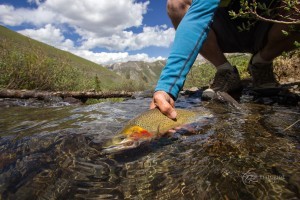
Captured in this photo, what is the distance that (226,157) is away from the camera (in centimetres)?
212

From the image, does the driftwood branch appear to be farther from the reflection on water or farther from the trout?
the trout

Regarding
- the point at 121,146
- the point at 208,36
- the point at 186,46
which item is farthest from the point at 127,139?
the point at 208,36

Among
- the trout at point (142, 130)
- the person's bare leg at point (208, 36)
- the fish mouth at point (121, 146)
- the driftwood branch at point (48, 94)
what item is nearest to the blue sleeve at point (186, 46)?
the trout at point (142, 130)

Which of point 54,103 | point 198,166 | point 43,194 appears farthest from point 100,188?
point 54,103

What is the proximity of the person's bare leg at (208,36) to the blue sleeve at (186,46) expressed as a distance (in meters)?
1.88

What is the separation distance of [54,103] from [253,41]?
497cm

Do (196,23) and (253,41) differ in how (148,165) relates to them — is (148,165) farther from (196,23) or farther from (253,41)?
(253,41)

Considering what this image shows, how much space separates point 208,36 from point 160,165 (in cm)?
319

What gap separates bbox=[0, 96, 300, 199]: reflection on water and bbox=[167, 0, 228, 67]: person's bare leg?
2021 mm

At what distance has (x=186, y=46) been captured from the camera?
7.92 ft

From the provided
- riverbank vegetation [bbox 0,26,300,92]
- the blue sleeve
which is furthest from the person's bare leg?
riverbank vegetation [bbox 0,26,300,92]

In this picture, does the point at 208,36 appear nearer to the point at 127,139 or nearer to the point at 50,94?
the point at 127,139

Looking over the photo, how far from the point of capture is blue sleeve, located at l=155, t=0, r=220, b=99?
2.31m

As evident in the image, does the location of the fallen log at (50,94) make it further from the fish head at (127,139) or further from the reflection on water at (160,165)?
the fish head at (127,139)
